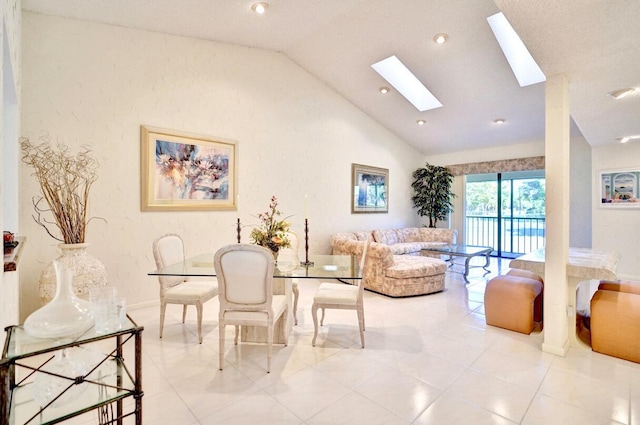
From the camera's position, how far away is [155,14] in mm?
3291

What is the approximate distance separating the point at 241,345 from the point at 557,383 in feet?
7.99

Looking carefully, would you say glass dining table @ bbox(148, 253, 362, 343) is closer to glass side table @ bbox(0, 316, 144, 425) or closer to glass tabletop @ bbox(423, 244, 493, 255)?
glass side table @ bbox(0, 316, 144, 425)

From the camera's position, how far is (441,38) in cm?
389

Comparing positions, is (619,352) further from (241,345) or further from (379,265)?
(241,345)

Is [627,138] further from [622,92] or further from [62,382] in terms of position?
[62,382]

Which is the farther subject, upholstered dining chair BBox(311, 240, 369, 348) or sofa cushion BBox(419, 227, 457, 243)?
sofa cushion BBox(419, 227, 457, 243)

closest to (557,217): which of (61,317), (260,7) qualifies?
(61,317)

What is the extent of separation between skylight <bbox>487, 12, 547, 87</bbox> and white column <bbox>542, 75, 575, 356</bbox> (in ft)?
5.30

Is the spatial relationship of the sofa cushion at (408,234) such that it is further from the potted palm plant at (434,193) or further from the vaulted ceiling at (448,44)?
the vaulted ceiling at (448,44)

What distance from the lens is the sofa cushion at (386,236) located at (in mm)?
5914

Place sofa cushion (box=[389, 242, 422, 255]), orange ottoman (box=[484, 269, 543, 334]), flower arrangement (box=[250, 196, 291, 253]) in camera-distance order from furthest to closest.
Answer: sofa cushion (box=[389, 242, 422, 255]) → orange ottoman (box=[484, 269, 543, 334]) → flower arrangement (box=[250, 196, 291, 253])

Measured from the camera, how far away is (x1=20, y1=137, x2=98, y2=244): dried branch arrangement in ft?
8.91

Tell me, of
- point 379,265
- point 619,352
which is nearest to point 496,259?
point 379,265

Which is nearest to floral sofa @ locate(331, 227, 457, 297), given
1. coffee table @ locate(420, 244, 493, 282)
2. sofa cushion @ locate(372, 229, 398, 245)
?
coffee table @ locate(420, 244, 493, 282)
